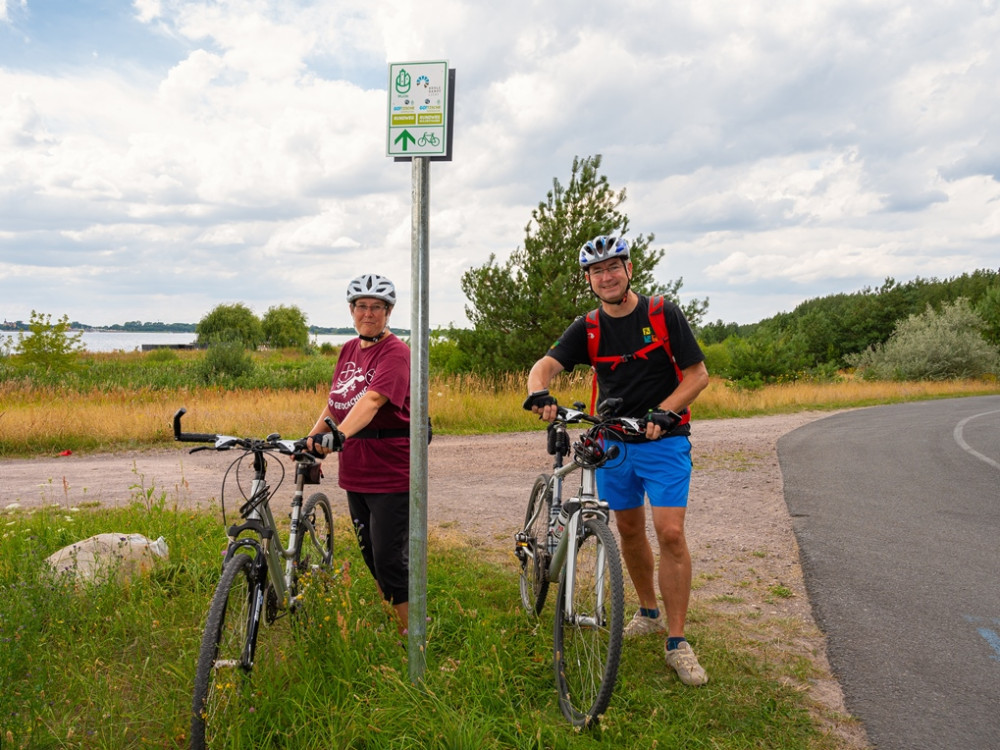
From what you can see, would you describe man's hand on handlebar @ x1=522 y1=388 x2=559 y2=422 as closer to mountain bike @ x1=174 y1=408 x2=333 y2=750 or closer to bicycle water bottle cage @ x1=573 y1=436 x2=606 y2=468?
bicycle water bottle cage @ x1=573 y1=436 x2=606 y2=468

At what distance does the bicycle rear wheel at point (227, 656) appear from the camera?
8.53 feet

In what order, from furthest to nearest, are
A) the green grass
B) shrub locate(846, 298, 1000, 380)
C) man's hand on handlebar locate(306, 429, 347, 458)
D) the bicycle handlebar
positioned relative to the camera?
shrub locate(846, 298, 1000, 380)
man's hand on handlebar locate(306, 429, 347, 458)
the bicycle handlebar
the green grass

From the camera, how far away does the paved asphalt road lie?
3.29 meters

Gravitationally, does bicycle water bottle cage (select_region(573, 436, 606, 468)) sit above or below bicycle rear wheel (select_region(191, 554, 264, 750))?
above

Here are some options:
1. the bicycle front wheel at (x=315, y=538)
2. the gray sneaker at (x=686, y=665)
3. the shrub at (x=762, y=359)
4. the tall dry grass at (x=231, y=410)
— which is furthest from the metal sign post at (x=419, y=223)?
the shrub at (x=762, y=359)

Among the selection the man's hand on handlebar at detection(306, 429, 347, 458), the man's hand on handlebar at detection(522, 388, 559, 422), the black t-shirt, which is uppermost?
the black t-shirt

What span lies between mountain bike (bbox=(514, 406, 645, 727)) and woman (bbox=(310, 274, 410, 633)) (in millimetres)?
816

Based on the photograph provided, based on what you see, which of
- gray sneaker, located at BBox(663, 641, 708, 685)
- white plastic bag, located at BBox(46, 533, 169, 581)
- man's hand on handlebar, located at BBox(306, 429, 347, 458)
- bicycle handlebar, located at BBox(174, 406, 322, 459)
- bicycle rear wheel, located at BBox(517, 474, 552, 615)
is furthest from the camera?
white plastic bag, located at BBox(46, 533, 169, 581)

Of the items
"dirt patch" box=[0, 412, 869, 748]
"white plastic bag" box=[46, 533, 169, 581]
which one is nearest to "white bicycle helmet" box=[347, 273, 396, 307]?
"white plastic bag" box=[46, 533, 169, 581]

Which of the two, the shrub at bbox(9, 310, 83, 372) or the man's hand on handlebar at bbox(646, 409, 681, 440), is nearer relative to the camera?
the man's hand on handlebar at bbox(646, 409, 681, 440)

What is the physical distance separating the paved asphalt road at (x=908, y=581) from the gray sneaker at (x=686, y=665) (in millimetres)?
714

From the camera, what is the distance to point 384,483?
11.8ft

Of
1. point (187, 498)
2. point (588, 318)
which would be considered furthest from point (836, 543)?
point (187, 498)

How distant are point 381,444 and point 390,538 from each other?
507 millimetres
